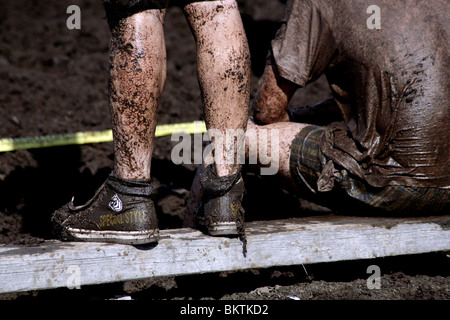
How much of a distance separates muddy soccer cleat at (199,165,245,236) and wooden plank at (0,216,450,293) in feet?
0.20

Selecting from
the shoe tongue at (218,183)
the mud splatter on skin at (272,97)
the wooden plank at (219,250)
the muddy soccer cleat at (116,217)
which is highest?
the mud splatter on skin at (272,97)

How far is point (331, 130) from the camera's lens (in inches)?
108

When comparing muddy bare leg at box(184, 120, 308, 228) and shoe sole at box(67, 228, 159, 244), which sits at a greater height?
muddy bare leg at box(184, 120, 308, 228)

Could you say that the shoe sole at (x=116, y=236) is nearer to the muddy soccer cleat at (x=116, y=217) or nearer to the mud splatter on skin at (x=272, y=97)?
the muddy soccer cleat at (x=116, y=217)

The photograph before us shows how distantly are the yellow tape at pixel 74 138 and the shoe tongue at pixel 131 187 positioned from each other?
82.7 inches

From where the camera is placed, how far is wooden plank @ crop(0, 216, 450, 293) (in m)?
2.14

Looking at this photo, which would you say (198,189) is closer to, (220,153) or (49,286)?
(220,153)

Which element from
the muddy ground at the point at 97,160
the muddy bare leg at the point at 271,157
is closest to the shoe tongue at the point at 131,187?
the muddy ground at the point at 97,160

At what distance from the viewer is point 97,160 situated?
4.16 m

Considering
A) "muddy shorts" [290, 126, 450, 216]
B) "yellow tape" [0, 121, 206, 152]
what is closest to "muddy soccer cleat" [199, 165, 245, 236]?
"muddy shorts" [290, 126, 450, 216]

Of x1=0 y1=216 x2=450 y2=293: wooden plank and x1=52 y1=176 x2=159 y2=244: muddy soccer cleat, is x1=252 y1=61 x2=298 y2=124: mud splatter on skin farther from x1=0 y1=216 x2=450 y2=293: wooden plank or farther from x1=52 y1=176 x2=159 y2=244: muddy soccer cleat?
x1=52 y1=176 x2=159 y2=244: muddy soccer cleat

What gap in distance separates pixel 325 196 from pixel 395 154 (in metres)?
0.40

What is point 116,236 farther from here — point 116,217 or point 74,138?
point 74,138

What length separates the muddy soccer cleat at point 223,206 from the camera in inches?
89.9
